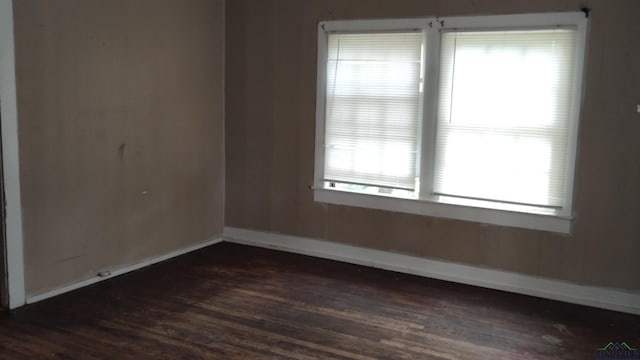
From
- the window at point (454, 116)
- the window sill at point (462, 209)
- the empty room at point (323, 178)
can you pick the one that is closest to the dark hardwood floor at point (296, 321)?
the empty room at point (323, 178)

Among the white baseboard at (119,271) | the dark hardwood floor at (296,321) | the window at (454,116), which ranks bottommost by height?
the dark hardwood floor at (296,321)

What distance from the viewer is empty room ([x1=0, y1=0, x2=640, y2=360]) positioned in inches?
141

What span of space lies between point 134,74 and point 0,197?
4.61 ft

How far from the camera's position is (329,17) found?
4.88 m

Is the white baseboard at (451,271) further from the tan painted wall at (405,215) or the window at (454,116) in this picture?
the window at (454,116)

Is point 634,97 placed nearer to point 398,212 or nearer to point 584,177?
point 584,177

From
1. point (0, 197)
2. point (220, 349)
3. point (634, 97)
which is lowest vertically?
point (220, 349)

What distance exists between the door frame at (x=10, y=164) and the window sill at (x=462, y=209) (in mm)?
2445

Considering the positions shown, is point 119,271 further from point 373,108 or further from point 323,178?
point 373,108

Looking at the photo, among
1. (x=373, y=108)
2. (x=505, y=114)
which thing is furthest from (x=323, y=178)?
(x=505, y=114)

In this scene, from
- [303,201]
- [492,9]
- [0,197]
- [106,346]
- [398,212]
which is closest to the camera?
[106,346]

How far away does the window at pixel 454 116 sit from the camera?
4102mm

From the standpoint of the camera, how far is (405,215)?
4.73 m

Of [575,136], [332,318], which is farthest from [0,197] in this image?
[575,136]
